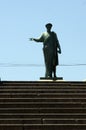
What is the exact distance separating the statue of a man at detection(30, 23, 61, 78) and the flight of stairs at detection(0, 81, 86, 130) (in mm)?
2329

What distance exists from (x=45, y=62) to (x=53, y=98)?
5118 millimetres

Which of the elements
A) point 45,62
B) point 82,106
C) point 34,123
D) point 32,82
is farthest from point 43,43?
point 34,123

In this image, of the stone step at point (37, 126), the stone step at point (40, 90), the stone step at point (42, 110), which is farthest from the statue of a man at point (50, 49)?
the stone step at point (37, 126)

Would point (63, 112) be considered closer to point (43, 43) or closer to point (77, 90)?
point (77, 90)

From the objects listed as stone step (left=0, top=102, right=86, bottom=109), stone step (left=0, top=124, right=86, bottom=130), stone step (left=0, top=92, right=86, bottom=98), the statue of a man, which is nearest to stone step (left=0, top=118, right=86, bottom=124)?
stone step (left=0, top=124, right=86, bottom=130)

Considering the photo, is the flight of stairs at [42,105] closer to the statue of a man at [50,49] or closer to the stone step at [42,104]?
the stone step at [42,104]

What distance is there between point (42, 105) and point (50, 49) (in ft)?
19.6

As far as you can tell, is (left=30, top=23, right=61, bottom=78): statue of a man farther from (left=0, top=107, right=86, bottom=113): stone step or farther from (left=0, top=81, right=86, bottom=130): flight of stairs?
(left=0, top=107, right=86, bottom=113): stone step

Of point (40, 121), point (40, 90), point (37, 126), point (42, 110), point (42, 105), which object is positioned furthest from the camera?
point (40, 90)

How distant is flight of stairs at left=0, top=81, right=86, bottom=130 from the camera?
659 inches

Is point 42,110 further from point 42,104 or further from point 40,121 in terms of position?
point 40,121

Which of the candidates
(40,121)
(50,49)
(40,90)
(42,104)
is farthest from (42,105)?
(50,49)

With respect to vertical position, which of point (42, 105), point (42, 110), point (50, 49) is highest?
point (50, 49)

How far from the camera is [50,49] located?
24500 mm
